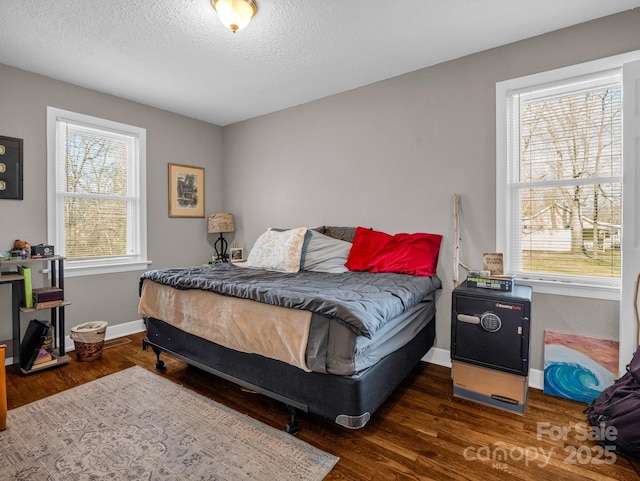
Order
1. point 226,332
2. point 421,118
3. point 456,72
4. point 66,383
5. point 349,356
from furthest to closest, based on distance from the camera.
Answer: point 421,118, point 456,72, point 66,383, point 226,332, point 349,356

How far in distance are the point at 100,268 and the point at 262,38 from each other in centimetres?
277

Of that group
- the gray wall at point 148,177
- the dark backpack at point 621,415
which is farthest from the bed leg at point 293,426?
the gray wall at point 148,177

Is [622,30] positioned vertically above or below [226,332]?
above

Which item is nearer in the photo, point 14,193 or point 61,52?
point 61,52

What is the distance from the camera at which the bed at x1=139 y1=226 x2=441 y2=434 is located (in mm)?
1659

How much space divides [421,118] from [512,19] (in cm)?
91

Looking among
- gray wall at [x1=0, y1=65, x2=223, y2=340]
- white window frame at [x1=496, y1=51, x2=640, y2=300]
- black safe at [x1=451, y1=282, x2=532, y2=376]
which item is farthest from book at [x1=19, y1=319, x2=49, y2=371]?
white window frame at [x1=496, y1=51, x2=640, y2=300]

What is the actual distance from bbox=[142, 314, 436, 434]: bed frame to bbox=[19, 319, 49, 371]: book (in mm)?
1032

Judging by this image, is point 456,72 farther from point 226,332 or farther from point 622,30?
point 226,332

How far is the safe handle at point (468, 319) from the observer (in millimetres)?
2121

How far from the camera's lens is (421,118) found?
292 cm

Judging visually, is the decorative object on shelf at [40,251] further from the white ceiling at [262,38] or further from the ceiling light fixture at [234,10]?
the ceiling light fixture at [234,10]

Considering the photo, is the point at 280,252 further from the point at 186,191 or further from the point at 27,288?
the point at 27,288

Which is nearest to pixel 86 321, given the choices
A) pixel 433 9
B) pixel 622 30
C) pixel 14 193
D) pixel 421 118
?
pixel 14 193
